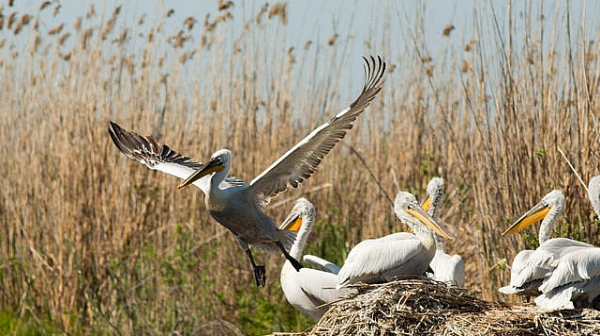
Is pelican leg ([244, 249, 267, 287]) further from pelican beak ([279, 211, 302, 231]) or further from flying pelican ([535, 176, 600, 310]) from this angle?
flying pelican ([535, 176, 600, 310])

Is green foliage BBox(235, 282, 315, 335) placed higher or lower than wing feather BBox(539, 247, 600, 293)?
lower

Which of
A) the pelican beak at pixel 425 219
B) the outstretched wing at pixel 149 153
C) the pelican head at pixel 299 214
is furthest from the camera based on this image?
the outstretched wing at pixel 149 153

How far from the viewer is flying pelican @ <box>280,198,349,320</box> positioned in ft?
19.3

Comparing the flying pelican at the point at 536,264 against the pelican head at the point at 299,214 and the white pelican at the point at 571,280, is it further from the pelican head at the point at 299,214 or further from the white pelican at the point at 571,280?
the pelican head at the point at 299,214

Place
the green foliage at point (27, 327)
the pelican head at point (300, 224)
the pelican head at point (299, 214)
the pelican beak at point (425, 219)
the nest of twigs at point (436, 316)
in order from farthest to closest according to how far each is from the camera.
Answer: the green foliage at point (27, 327), the pelican head at point (299, 214), the pelican head at point (300, 224), the pelican beak at point (425, 219), the nest of twigs at point (436, 316)

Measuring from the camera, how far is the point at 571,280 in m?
4.68

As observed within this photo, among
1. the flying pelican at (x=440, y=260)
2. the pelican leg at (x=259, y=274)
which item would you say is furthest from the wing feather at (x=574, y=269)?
the pelican leg at (x=259, y=274)

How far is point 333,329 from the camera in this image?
4.73m

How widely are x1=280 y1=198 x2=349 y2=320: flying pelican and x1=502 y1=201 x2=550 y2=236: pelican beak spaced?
3.60 ft

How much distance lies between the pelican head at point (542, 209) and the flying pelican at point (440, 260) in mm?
350

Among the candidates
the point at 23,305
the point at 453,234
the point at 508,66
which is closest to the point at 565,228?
the point at 508,66

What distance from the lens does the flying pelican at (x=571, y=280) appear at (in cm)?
467

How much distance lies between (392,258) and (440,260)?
3.09 ft

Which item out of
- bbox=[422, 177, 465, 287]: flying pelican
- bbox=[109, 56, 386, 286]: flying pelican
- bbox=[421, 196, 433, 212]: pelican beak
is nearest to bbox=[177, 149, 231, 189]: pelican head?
bbox=[109, 56, 386, 286]: flying pelican
